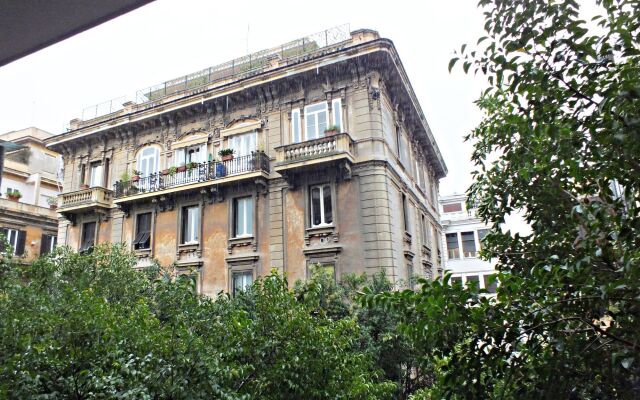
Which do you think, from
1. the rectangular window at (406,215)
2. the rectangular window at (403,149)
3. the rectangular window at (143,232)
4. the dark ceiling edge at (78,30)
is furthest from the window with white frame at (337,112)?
the dark ceiling edge at (78,30)

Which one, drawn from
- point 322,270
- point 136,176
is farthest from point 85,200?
point 322,270

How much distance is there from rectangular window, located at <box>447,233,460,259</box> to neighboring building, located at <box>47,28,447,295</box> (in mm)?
21288

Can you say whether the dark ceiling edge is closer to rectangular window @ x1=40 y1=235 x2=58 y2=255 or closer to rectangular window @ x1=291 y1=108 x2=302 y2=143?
rectangular window @ x1=291 y1=108 x2=302 y2=143

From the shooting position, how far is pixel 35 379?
434 centimetres

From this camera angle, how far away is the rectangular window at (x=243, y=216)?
60.1 feet

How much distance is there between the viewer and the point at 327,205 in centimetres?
1705

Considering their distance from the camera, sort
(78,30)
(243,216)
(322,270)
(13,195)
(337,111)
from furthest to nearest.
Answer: (13,195), (243,216), (337,111), (322,270), (78,30)

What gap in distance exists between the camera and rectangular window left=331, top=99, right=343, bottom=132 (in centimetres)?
1753

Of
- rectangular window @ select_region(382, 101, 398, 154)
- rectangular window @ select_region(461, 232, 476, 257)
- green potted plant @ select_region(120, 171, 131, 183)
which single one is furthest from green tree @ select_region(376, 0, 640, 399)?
rectangular window @ select_region(461, 232, 476, 257)

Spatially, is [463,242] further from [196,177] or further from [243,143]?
[196,177]

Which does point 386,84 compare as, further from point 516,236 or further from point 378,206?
point 516,236

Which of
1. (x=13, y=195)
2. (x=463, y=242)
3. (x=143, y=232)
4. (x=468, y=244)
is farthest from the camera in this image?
(x=463, y=242)

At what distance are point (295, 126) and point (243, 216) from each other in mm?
4426

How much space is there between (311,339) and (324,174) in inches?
447
